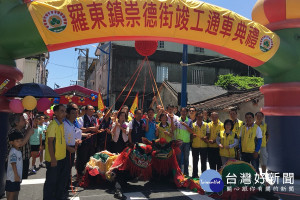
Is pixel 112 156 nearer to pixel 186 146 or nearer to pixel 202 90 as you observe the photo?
pixel 186 146

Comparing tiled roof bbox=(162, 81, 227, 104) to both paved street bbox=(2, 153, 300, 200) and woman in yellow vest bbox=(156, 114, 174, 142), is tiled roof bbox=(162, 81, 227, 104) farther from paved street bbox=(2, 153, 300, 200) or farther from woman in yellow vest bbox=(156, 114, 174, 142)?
paved street bbox=(2, 153, 300, 200)

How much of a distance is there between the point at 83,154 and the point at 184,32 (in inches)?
149

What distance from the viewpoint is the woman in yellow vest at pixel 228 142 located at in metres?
5.72

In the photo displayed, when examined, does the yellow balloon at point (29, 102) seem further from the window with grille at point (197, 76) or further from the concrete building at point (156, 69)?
the window with grille at point (197, 76)

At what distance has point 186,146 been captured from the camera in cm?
653

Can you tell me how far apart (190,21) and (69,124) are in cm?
314

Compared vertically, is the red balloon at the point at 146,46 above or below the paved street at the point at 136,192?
above

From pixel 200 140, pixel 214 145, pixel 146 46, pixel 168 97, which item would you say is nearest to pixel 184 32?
pixel 146 46

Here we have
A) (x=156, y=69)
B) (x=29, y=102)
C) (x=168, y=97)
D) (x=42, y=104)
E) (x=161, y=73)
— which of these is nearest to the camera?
(x=29, y=102)

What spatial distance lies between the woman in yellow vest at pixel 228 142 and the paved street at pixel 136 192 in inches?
48.9

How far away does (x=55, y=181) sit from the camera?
4223mm

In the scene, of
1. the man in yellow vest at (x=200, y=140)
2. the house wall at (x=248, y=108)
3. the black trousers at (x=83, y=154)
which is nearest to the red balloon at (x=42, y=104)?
the black trousers at (x=83, y=154)

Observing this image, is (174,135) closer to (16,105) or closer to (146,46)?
(146,46)

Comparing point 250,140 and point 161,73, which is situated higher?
point 161,73
